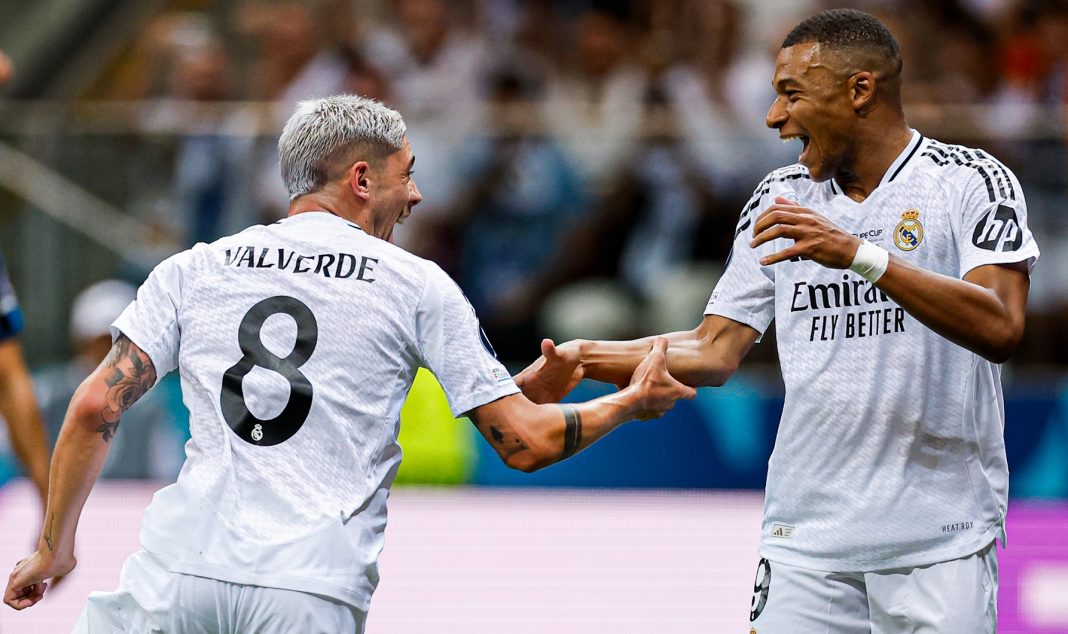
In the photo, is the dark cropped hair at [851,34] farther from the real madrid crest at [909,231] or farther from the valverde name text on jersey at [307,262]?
the valverde name text on jersey at [307,262]

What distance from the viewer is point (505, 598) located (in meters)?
7.63

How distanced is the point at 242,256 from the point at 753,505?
6735 millimetres

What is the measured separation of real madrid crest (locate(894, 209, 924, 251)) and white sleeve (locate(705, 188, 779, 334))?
0.46 m

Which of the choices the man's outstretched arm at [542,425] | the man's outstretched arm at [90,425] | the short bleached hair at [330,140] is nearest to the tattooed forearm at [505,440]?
the man's outstretched arm at [542,425]

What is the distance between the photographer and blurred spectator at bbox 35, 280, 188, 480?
10078 millimetres

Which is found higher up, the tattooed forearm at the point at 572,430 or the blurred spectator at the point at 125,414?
the tattooed forearm at the point at 572,430

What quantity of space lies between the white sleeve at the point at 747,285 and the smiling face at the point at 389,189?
1.08 m

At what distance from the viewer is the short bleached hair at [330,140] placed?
13.2 ft

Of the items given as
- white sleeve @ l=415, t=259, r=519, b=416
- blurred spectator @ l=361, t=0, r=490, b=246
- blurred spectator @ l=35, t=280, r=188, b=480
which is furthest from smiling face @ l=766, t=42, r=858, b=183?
blurred spectator @ l=35, t=280, r=188, b=480

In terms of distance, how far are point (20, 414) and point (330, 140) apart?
2.52 metres

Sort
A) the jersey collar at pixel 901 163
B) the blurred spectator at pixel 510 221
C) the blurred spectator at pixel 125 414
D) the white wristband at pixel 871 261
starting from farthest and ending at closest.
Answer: the blurred spectator at pixel 510 221
the blurred spectator at pixel 125 414
the jersey collar at pixel 901 163
the white wristband at pixel 871 261

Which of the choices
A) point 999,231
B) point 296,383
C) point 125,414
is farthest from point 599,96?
point 296,383

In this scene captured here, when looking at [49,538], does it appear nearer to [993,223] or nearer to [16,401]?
[16,401]

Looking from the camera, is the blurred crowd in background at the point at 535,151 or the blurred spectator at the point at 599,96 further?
the blurred spectator at the point at 599,96
